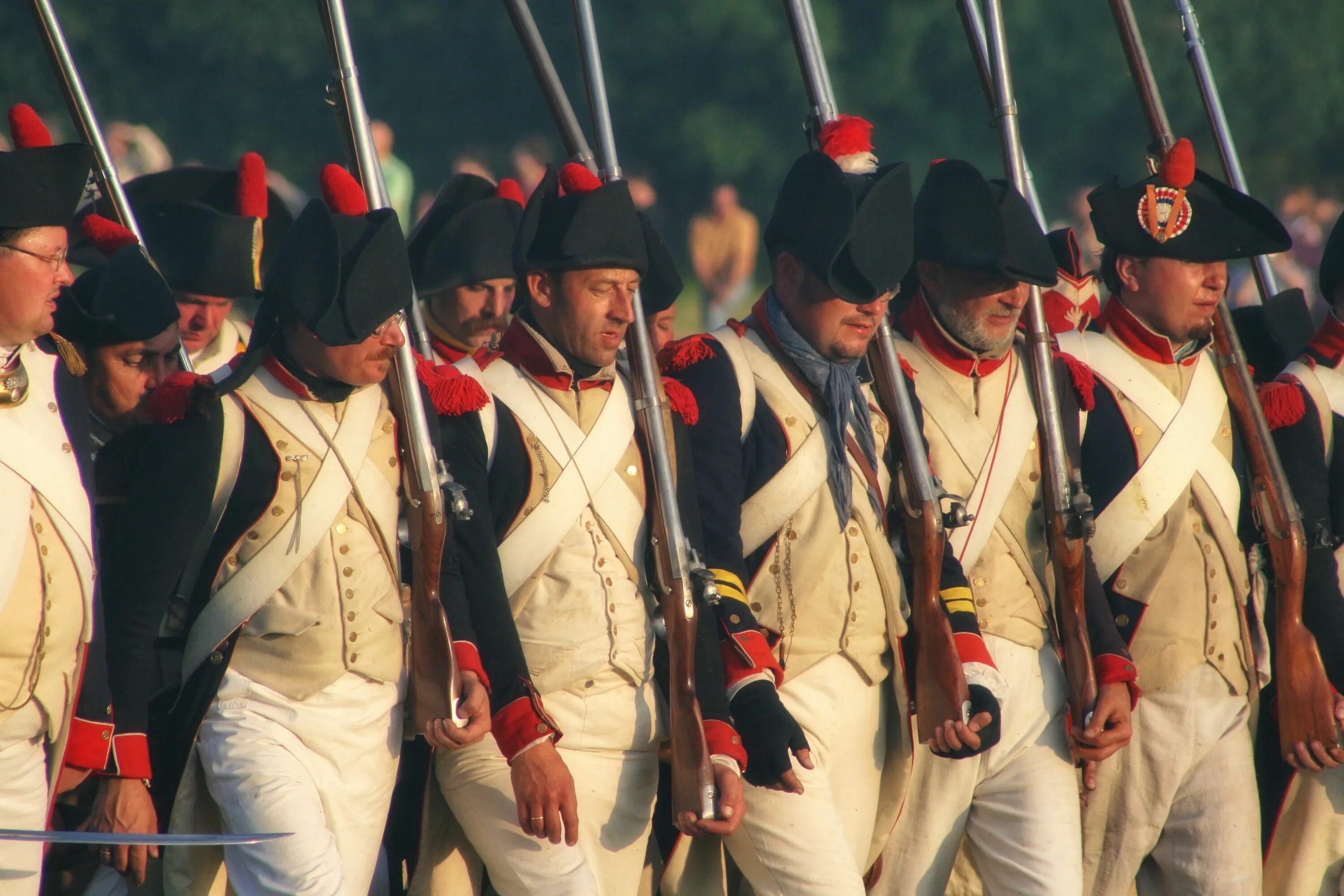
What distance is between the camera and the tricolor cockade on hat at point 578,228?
170 inches

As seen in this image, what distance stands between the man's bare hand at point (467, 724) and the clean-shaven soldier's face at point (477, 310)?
2227mm

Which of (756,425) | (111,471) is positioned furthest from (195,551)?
(756,425)

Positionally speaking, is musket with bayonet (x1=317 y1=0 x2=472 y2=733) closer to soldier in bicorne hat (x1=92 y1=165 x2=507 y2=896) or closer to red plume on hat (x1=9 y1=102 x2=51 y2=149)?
soldier in bicorne hat (x1=92 y1=165 x2=507 y2=896)

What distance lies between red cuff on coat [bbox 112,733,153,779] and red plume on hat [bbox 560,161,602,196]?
1626 millimetres

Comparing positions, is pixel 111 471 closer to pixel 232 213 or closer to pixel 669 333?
pixel 232 213

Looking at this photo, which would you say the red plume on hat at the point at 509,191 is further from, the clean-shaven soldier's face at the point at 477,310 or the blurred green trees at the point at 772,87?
the blurred green trees at the point at 772,87

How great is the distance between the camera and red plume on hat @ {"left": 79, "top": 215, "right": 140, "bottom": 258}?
15.3ft

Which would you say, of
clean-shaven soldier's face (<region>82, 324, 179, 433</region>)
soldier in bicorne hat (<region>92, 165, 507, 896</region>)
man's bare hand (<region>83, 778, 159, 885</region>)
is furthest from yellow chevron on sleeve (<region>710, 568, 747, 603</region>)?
clean-shaven soldier's face (<region>82, 324, 179, 433</region>)

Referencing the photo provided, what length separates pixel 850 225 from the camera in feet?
14.8

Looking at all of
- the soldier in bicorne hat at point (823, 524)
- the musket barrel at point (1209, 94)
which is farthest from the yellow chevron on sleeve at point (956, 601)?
the musket barrel at point (1209, 94)

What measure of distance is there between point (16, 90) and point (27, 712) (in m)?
15.9

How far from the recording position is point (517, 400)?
4336 millimetres

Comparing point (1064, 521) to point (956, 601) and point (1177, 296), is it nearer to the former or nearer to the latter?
point (956, 601)

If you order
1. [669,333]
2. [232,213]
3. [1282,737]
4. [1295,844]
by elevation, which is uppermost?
[232,213]
